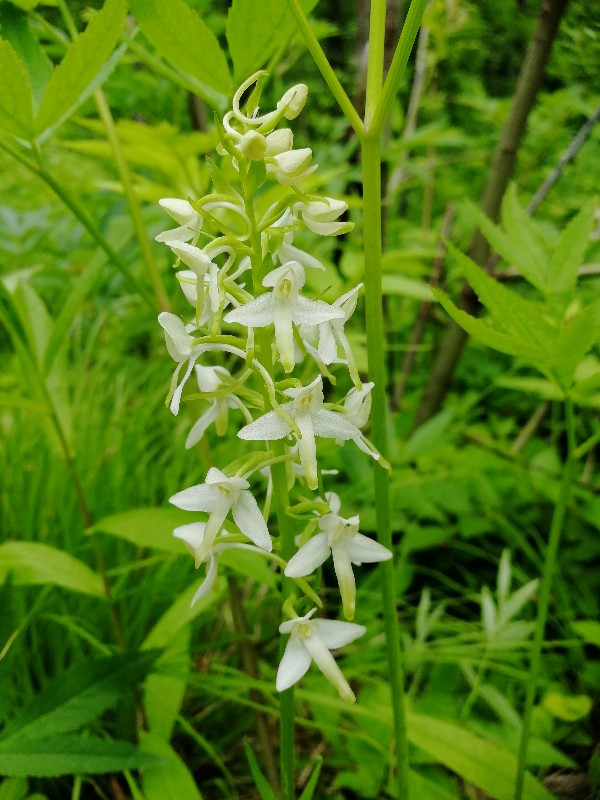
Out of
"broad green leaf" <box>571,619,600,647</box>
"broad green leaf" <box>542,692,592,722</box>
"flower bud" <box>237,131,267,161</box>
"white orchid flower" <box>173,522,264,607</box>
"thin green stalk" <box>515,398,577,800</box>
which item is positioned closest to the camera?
"flower bud" <box>237,131,267,161</box>

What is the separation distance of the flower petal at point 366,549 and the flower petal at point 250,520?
82mm

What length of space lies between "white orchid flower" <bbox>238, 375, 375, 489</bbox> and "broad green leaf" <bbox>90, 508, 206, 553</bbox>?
33cm

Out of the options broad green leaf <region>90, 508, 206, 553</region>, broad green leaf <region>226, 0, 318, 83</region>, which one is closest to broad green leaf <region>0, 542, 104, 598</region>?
broad green leaf <region>90, 508, 206, 553</region>

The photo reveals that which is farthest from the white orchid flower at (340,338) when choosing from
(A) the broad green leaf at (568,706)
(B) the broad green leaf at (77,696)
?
(A) the broad green leaf at (568,706)

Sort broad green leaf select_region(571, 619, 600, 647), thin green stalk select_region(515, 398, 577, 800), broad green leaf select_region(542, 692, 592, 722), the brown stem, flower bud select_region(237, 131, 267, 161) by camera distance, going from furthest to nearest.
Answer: the brown stem < broad green leaf select_region(542, 692, 592, 722) < broad green leaf select_region(571, 619, 600, 647) < thin green stalk select_region(515, 398, 577, 800) < flower bud select_region(237, 131, 267, 161)

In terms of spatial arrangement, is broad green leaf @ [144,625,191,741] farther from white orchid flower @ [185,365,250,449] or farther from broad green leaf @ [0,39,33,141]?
broad green leaf @ [0,39,33,141]

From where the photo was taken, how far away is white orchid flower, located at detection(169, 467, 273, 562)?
0.55 meters

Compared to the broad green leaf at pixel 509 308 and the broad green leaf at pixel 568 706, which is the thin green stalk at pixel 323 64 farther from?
the broad green leaf at pixel 568 706

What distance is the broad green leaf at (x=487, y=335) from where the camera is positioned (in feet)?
1.75

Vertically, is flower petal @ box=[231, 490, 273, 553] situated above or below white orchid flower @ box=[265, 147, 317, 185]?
below

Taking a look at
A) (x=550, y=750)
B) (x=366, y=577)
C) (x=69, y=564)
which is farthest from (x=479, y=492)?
(x=69, y=564)

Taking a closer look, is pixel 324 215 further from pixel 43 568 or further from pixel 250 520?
pixel 43 568

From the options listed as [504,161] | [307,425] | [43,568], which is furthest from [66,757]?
[504,161]

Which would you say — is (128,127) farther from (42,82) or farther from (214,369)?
(214,369)
